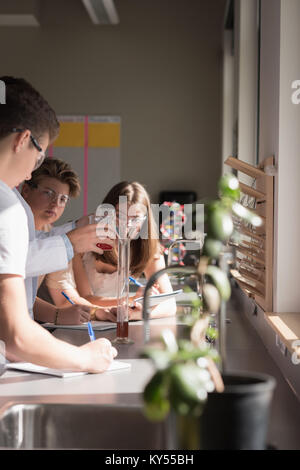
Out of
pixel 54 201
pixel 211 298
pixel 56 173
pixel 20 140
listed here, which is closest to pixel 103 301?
pixel 54 201

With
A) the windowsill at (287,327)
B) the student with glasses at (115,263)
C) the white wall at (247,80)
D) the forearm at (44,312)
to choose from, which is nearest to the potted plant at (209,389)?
the windowsill at (287,327)

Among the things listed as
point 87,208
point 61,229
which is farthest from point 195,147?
point 61,229

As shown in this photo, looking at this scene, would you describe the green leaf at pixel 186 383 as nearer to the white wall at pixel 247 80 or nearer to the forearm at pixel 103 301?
the forearm at pixel 103 301

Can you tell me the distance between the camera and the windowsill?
1395 mm

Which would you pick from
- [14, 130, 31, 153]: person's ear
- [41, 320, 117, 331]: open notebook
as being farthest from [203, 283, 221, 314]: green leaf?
[41, 320, 117, 331]: open notebook

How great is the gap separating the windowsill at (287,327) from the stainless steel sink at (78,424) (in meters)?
0.39

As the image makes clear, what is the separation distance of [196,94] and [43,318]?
A: 3.92 metres

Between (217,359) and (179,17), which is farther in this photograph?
(179,17)

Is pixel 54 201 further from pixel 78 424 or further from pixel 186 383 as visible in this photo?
pixel 186 383

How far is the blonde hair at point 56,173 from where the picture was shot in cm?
289

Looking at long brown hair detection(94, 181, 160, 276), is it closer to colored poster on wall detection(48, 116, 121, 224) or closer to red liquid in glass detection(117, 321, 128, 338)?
red liquid in glass detection(117, 321, 128, 338)

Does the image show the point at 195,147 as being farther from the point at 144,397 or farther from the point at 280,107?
the point at 144,397

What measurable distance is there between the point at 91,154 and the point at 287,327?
4.45 metres

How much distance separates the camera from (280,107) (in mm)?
1922
